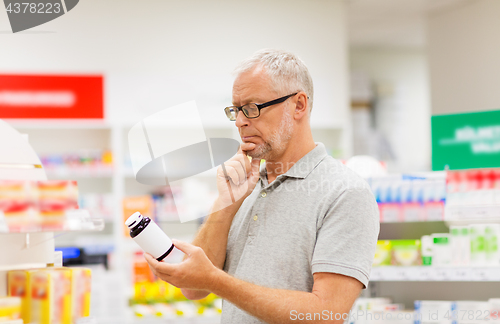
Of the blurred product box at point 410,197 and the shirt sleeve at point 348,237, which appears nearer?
the shirt sleeve at point 348,237

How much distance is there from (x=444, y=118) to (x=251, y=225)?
194 cm

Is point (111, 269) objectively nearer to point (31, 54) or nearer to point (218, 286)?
point (31, 54)

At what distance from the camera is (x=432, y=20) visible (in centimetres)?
596

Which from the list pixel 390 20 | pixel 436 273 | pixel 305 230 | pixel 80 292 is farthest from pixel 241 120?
pixel 390 20

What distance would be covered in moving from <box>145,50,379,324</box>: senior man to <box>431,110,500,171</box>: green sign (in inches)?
64.7

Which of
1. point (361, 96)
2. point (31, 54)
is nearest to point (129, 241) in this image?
point (31, 54)

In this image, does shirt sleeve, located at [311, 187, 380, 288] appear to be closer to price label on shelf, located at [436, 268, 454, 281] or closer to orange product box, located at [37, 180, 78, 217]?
orange product box, located at [37, 180, 78, 217]

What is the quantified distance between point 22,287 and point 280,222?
0.96 meters

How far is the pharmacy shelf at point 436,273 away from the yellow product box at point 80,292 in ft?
5.35

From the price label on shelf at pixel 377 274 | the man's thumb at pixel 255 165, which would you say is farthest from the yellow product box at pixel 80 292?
the price label on shelf at pixel 377 274

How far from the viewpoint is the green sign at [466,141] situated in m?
2.83

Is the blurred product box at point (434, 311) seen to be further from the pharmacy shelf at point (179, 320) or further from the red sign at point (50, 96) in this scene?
the red sign at point (50, 96)

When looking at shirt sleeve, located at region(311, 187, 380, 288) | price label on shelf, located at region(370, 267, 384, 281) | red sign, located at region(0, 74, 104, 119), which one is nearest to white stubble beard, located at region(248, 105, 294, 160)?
shirt sleeve, located at region(311, 187, 380, 288)

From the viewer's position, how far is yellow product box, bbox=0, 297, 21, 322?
1596 mm
